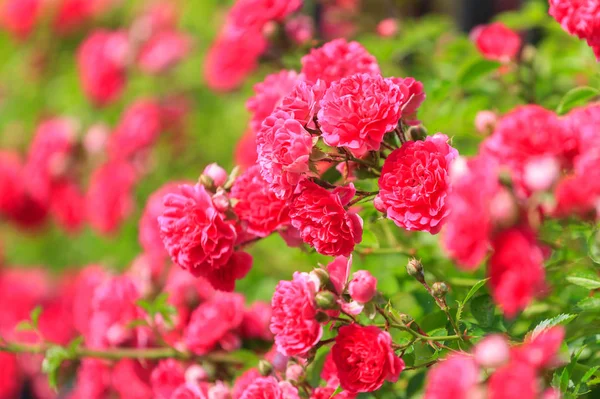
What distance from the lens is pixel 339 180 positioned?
104 cm

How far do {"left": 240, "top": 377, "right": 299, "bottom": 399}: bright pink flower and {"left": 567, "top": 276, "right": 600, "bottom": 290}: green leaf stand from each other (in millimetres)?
386

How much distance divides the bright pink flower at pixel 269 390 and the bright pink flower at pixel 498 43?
748mm

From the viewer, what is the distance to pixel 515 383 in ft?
2.05

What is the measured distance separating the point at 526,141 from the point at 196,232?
45 cm

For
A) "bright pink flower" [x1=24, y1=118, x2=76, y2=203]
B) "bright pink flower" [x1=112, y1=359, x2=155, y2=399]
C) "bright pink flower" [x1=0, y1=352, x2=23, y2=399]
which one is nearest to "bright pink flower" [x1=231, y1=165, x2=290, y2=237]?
"bright pink flower" [x1=112, y1=359, x2=155, y2=399]

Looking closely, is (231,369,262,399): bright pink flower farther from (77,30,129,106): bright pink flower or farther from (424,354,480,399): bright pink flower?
(77,30,129,106): bright pink flower

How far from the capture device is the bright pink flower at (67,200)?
264 cm

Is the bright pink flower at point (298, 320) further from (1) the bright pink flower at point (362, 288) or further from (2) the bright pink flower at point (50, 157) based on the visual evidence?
(2) the bright pink flower at point (50, 157)

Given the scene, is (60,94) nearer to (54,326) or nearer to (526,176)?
(54,326)

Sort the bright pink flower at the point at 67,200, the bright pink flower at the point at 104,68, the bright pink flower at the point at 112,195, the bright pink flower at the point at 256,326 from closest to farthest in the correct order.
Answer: the bright pink flower at the point at 256,326
the bright pink flower at the point at 112,195
the bright pink flower at the point at 67,200
the bright pink flower at the point at 104,68

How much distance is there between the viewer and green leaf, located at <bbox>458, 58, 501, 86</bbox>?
1.29 metres

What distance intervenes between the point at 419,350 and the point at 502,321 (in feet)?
0.41

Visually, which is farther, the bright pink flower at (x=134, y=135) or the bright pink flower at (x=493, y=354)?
the bright pink flower at (x=134, y=135)

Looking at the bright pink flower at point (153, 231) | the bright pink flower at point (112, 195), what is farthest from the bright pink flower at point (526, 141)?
the bright pink flower at point (112, 195)
